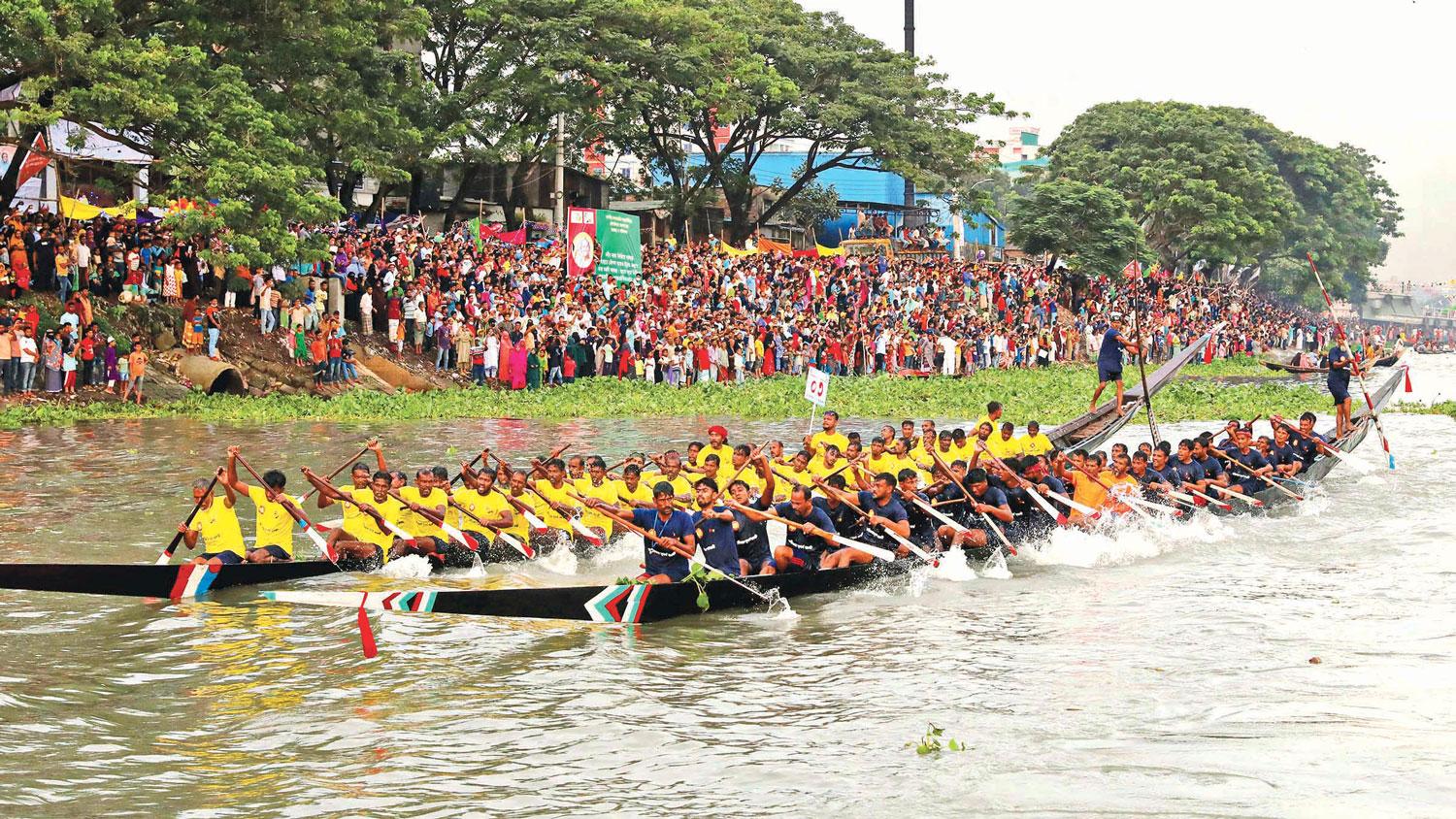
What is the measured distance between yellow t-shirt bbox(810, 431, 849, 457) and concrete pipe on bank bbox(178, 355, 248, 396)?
45.6ft

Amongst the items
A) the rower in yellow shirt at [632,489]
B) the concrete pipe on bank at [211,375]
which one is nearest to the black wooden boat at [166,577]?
the rower in yellow shirt at [632,489]

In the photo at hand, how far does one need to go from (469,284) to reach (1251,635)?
22.8m

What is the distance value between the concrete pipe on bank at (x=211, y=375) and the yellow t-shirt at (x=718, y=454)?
14.0 m

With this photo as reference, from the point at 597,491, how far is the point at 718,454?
1913 millimetres

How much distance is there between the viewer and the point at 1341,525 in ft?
62.6

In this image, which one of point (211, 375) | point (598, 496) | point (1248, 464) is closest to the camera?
point (598, 496)

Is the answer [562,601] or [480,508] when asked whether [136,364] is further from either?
[562,601]

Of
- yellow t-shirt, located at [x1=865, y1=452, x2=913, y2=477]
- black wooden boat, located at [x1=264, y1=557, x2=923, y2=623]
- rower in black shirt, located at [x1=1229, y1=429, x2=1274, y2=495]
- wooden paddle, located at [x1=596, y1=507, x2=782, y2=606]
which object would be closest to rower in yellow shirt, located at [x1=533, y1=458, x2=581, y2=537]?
wooden paddle, located at [x1=596, y1=507, x2=782, y2=606]

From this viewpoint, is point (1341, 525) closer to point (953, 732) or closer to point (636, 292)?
point (953, 732)

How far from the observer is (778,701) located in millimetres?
10531

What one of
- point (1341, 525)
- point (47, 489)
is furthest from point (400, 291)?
point (1341, 525)

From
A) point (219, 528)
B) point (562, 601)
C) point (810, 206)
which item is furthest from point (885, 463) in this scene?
point (810, 206)

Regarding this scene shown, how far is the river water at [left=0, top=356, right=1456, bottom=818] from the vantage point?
28.3 ft

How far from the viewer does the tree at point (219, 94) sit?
24516mm
